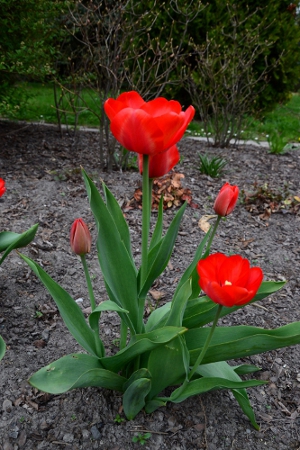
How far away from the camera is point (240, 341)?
1393 millimetres

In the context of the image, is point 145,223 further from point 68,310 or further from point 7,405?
point 7,405

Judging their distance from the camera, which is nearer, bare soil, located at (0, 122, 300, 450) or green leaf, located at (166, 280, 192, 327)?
green leaf, located at (166, 280, 192, 327)

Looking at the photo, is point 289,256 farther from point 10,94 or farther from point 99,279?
point 10,94

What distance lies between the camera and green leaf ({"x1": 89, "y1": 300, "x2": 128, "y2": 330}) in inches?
51.9

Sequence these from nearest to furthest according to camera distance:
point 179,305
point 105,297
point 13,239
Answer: point 179,305 → point 13,239 → point 105,297

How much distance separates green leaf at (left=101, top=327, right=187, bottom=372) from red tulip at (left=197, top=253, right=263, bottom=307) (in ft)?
0.65

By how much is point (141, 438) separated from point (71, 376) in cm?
44

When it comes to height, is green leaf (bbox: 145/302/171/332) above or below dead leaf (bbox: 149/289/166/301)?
above

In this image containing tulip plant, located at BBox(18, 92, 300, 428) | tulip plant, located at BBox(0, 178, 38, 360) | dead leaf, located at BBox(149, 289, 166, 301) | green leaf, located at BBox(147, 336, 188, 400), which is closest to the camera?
tulip plant, located at BBox(18, 92, 300, 428)

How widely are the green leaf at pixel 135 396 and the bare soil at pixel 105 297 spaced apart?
0.09m

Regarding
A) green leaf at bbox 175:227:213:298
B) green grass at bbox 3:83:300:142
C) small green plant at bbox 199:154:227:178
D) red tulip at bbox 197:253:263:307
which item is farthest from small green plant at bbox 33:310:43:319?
green grass at bbox 3:83:300:142

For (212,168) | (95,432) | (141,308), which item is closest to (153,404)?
(95,432)

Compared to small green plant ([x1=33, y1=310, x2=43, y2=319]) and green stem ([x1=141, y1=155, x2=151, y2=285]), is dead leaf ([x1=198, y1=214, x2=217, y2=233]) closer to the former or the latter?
small green plant ([x1=33, y1=310, x2=43, y2=319])

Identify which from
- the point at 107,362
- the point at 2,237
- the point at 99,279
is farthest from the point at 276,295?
the point at 2,237
